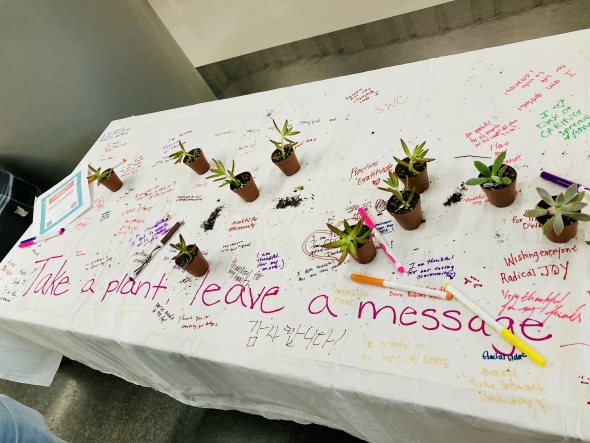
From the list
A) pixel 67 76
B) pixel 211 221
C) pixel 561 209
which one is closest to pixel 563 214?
pixel 561 209

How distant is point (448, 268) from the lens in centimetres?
84

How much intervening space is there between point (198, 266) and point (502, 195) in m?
0.71

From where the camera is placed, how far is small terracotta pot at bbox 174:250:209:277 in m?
1.06

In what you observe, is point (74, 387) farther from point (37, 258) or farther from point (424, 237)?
point (424, 237)

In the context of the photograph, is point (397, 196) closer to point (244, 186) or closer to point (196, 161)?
point (244, 186)

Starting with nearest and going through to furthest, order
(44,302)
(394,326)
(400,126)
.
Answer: (394,326)
(400,126)
(44,302)

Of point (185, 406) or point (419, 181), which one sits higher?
point (419, 181)

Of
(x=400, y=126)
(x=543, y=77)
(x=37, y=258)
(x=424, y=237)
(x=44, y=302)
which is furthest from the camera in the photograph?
(x=37, y=258)

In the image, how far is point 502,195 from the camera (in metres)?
0.85

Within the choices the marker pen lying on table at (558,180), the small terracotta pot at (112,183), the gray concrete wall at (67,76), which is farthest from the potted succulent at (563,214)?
the gray concrete wall at (67,76)

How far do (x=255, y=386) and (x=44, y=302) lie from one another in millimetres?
753

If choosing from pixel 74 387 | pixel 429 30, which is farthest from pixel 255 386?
pixel 429 30

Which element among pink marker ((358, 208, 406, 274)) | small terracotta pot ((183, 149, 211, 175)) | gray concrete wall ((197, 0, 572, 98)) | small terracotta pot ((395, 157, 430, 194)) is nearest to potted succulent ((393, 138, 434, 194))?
small terracotta pot ((395, 157, 430, 194))

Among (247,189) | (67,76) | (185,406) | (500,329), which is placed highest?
(67,76)
